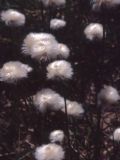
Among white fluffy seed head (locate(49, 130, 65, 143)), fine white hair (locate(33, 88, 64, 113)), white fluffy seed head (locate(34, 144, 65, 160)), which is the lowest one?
white fluffy seed head (locate(34, 144, 65, 160))

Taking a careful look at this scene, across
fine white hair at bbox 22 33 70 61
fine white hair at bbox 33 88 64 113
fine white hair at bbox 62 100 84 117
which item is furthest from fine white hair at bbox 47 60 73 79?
fine white hair at bbox 62 100 84 117

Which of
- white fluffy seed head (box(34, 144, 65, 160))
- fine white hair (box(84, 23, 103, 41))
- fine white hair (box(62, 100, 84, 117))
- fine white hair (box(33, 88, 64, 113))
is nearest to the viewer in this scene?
white fluffy seed head (box(34, 144, 65, 160))

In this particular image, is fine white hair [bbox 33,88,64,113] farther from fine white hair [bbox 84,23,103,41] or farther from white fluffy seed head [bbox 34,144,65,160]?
fine white hair [bbox 84,23,103,41]

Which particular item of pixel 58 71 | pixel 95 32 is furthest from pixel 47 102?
pixel 95 32

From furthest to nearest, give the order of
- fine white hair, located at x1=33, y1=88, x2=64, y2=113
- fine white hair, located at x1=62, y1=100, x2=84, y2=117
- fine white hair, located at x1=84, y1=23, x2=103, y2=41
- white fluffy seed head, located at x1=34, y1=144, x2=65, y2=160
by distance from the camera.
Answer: fine white hair, located at x1=84, y1=23, x2=103, y2=41
fine white hair, located at x1=62, y1=100, x2=84, y2=117
fine white hair, located at x1=33, y1=88, x2=64, y2=113
white fluffy seed head, located at x1=34, y1=144, x2=65, y2=160

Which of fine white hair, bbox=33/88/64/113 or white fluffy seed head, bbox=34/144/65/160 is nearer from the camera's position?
white fluffy seed head, bbox=34/144/65/160

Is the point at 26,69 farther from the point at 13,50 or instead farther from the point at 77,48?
the point at 77,48

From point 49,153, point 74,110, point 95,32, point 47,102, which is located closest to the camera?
point 49,153

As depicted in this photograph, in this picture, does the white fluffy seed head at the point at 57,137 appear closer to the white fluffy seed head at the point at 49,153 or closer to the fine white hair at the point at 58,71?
the white fluffy seed head at the point at 49,153

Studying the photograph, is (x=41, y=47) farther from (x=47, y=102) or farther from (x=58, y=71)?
(x=47, y=102)

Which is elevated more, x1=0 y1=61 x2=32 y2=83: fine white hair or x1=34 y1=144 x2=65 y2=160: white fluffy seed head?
x1=0 y1=61 x2=32 y2=83: fine white hair

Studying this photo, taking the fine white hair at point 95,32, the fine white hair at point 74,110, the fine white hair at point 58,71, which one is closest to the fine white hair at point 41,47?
the fine white hair at point 58,71

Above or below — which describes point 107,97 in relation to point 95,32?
below
